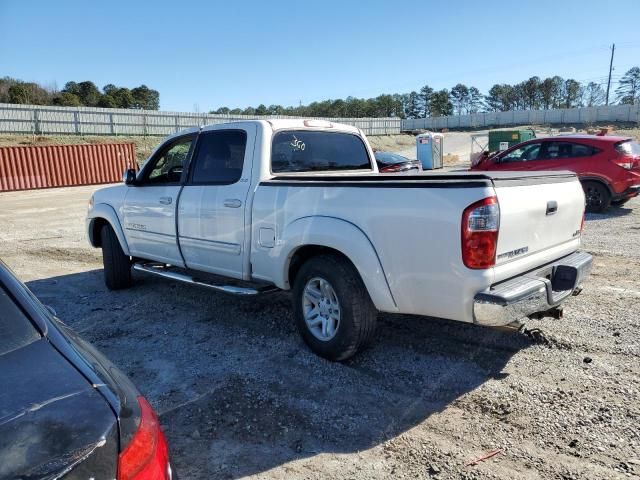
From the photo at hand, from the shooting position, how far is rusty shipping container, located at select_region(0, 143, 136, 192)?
21906mm

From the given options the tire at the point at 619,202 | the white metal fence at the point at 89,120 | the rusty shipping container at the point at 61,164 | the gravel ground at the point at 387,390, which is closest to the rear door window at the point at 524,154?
the tire at the point at 619,202

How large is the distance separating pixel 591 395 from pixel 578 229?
147 centimetres

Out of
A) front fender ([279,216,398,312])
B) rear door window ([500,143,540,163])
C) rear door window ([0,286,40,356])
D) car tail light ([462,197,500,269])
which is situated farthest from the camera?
rear door window ([500,143,540,163])

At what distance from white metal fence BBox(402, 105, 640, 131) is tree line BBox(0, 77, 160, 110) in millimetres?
34294

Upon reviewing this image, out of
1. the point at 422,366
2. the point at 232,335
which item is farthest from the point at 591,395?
the point at 232,335

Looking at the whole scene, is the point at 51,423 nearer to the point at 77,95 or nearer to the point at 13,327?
the point at 13,327

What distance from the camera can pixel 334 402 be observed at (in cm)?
355

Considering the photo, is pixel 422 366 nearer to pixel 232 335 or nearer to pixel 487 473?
pixel 487 473

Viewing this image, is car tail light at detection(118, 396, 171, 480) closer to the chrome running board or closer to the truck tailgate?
the truck tailgate

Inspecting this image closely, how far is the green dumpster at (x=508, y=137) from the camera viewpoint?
28469 millimetres

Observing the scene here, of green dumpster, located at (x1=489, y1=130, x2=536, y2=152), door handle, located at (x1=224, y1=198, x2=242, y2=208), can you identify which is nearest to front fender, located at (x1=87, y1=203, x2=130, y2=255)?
door handle, located at (x1=224, y1=198, x2=242, y2=208)

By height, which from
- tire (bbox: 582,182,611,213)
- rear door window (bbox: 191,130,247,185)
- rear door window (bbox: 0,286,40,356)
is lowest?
tire (bbox: 582,182,611,213)

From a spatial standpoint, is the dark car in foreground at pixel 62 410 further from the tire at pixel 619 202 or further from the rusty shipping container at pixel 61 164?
the rusty shipping container at pixel 61 164

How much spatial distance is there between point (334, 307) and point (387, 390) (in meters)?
0.77
